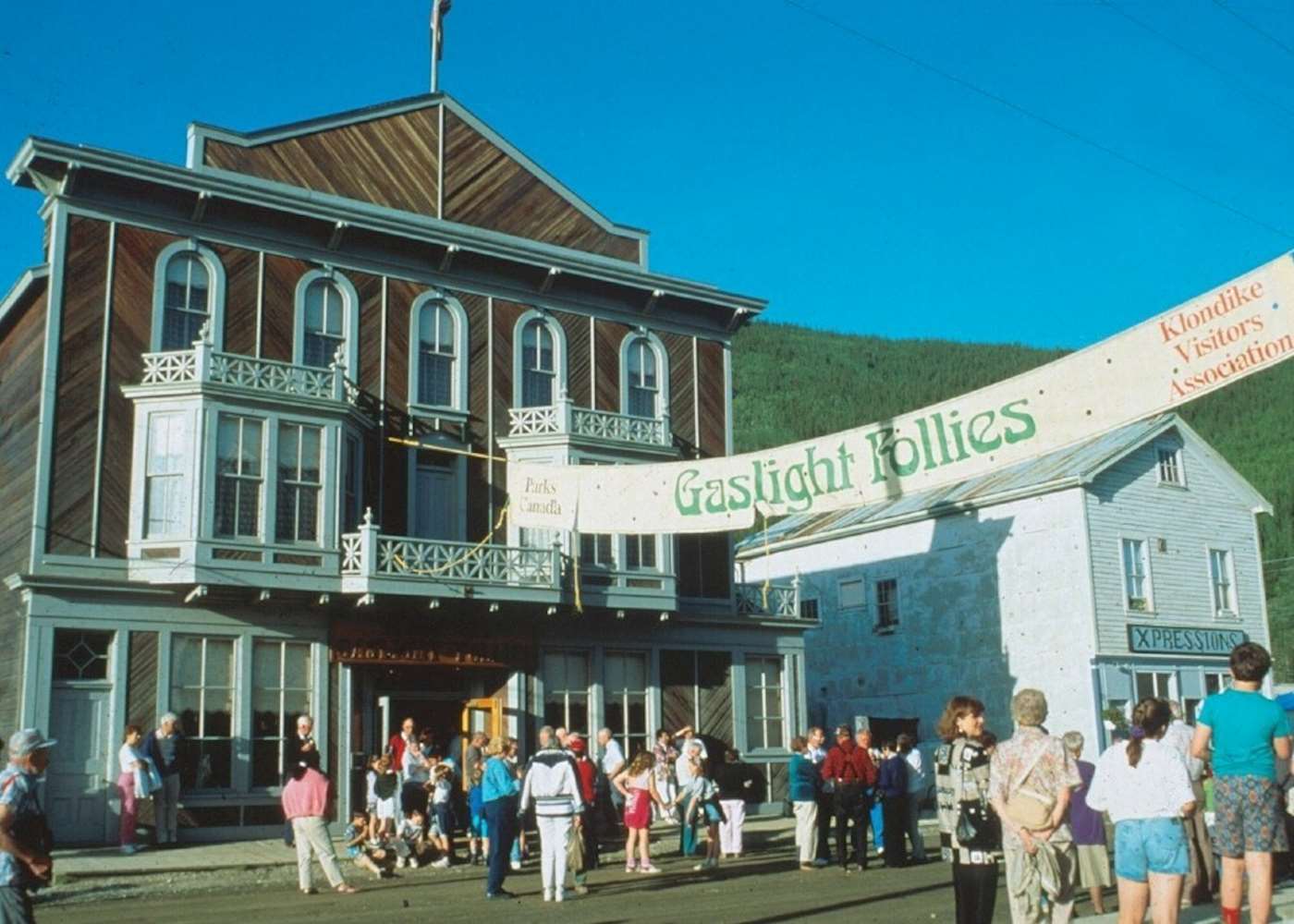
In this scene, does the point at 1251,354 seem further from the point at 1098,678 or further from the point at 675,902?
the point at 1098,678

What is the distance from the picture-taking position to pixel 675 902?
14.1m

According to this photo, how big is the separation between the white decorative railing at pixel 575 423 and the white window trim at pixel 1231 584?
17.1 m

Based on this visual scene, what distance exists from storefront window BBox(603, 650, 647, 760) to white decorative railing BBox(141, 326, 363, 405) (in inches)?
292

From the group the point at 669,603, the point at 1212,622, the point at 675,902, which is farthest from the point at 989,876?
the point at 1212,622

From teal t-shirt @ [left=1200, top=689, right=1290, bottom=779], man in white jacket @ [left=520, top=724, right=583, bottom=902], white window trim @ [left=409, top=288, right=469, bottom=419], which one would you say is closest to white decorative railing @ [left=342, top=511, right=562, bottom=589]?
white window trim @ [left=409, top=288, right=469, bottom=419]

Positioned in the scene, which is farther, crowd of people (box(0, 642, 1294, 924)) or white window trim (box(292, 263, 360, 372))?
white window trim (box(292, 263, 360, 372))

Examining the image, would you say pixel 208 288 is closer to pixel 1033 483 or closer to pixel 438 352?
pixel 438 352

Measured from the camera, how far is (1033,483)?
34.6m

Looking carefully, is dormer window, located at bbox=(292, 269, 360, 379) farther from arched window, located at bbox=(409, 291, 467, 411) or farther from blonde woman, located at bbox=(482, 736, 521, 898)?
blonde woman, located at bbox=(482, 736, 521, 898)

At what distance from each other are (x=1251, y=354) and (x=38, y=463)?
1799 centimetres

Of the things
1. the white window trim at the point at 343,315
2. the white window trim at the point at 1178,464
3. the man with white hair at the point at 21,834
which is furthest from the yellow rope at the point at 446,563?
the white window trim at the point at 1178,464

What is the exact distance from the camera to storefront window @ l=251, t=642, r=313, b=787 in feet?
73.9

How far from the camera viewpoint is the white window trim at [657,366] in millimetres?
28359

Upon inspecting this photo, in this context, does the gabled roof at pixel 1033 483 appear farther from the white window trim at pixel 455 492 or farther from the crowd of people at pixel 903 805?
the crowd of people at pixel 903 805
